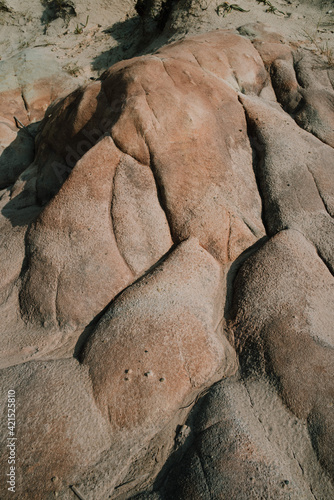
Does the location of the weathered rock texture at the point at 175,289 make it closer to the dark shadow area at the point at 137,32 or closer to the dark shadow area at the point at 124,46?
the dark shadow area at the point at 137,32

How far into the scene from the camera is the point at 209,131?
3.33 m

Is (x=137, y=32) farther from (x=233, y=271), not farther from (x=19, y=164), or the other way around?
(x=233, y=271)

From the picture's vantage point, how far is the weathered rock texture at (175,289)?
204 cm

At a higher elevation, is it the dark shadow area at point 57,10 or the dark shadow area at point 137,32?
the dark shadow area at point 57,10

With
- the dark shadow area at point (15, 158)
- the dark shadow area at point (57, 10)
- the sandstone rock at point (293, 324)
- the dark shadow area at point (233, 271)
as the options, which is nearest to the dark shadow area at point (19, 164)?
the dark shadow area at point (15, 158)

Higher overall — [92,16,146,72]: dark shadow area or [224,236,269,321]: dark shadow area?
[92,16,146,72]: dark shadow area

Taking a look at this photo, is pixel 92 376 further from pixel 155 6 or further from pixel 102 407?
pixel 155 6

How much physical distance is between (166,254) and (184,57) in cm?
220

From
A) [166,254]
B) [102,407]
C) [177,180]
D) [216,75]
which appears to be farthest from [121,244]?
[216,75]

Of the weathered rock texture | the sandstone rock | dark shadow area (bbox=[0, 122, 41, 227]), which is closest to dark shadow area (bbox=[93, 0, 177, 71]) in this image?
dark shadow area (bbox=[0, 122, 41, 227])

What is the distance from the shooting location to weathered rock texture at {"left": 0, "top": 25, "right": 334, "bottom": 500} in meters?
2.04

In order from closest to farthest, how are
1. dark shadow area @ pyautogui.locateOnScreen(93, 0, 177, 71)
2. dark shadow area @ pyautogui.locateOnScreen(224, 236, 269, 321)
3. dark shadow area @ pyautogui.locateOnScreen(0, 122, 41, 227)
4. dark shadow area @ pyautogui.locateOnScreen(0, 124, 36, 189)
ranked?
dark shadow area @ pyautogui.locateOnScreen(224, 236, 269, 321), dark shadow area @ pyautogui.locateOnScreen(0, 122, 41, 227), dark shadow area @ pyautogui.locateOnScreen(0, 124, 36, 189), dark shadow area @ pyautogui.locateOnScreen(93, 0, 177, 71)

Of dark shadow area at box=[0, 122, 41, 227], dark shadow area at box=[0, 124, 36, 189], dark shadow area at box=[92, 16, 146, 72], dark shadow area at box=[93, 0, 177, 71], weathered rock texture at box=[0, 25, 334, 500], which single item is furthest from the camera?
dark shadow area at box=[92, 16, 146, 72]

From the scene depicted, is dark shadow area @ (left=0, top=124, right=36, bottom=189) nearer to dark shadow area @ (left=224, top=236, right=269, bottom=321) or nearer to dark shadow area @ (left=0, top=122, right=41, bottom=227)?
dark shadow area @ (left=0, top=122, right=41, bottom=227)
